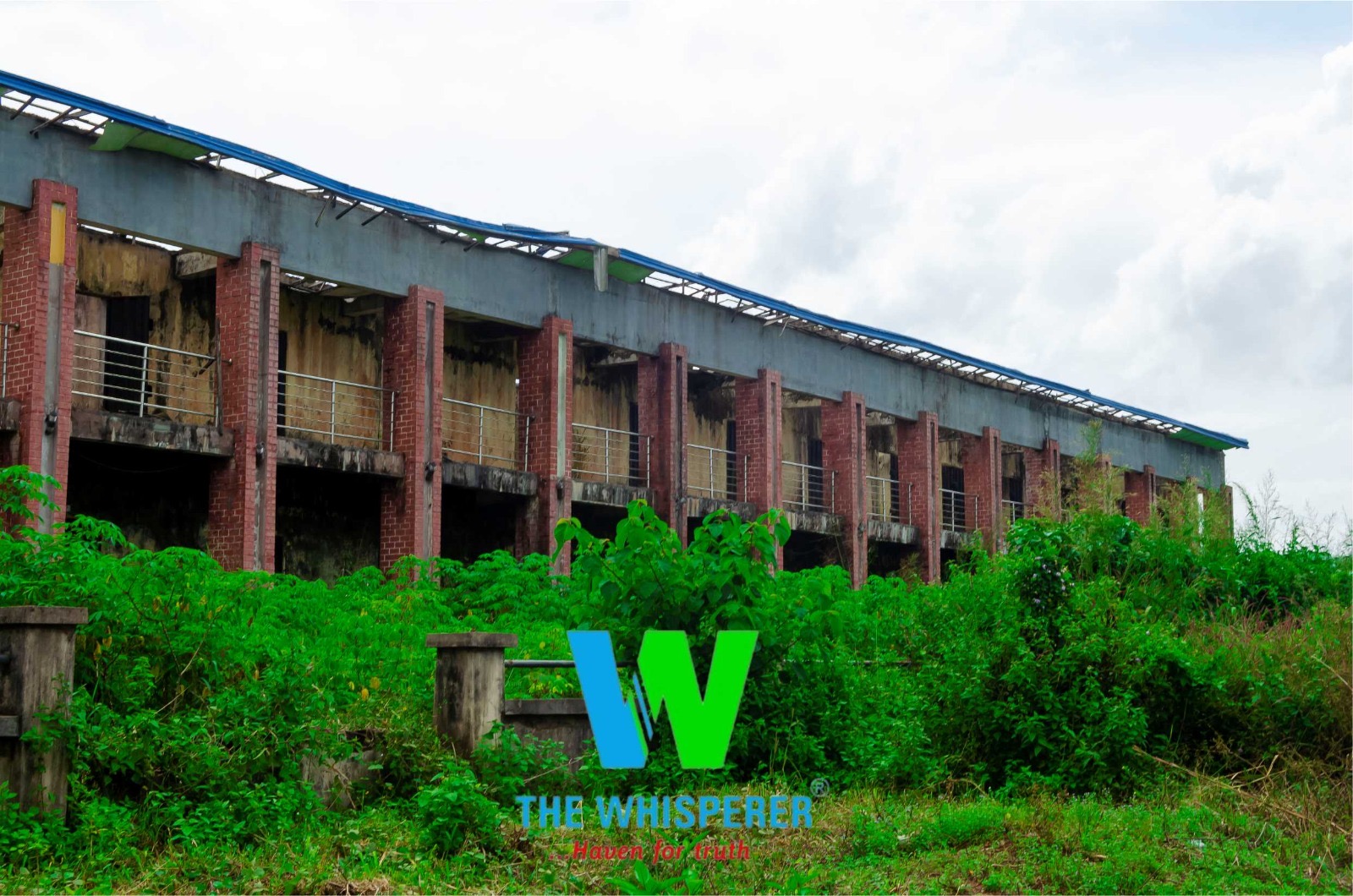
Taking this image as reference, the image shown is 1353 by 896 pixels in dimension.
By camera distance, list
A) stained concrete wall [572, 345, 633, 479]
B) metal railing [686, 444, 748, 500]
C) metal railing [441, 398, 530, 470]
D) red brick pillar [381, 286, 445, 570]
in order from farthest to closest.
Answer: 1. metal railing [686, 444, 748, 500]
2. stained concrete wall [572, 345, 633, 479]
3. metal railing [441, 398, 530, 470]
4. red brick pillar [381, 286, 445, 570]

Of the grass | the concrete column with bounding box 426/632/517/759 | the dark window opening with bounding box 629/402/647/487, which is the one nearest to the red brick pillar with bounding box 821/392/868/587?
the dark window opening with bounding box 629/402/647/487

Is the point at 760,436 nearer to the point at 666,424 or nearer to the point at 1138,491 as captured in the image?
the point at 666,424

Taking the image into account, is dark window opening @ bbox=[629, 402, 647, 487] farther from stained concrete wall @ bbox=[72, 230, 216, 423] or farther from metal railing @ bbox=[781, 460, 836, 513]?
stained concrete wall @ bbox=[72, 230, 216, 423]

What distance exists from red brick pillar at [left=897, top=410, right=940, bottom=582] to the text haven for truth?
21.2 meters

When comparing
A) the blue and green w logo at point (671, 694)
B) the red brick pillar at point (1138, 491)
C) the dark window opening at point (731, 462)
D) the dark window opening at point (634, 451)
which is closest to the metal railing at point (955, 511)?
the red brick pillar at point (1138, 491)

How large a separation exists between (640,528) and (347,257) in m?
10.5

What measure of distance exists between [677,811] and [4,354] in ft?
35.2

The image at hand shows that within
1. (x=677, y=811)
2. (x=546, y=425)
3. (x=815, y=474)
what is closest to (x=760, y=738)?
(x=677, y=811)

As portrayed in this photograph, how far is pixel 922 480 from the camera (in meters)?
30.1

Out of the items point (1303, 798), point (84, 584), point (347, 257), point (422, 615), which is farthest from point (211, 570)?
point (1303, 798)

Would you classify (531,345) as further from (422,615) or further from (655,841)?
(655,841)

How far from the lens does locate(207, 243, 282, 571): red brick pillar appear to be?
17.3m

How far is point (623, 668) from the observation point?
10211mm

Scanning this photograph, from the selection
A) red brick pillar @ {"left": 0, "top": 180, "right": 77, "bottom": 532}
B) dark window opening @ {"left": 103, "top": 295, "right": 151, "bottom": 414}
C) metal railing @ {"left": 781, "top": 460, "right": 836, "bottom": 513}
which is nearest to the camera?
red brick pillar @ {"left": 0, "top": 180, "right": 77, "bottom": 532}
